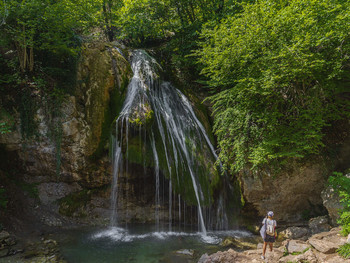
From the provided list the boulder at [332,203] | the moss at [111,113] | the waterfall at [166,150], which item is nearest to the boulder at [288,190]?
the boulder at [332,203]

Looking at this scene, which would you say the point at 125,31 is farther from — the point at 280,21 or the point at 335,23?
the point at 335,23

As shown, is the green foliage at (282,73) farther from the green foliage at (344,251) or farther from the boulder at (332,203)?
the green foliage at (344,251)

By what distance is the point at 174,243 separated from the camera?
21.3ft

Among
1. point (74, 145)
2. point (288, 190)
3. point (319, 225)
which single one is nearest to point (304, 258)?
point (319, 225)

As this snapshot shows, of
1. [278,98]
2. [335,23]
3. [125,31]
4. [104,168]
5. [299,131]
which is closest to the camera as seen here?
[335,23]

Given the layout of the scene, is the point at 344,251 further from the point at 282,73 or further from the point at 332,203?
the point at 282,73

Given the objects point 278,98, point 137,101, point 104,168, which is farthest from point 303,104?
point 104,168

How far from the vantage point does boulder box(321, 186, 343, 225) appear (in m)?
6.18

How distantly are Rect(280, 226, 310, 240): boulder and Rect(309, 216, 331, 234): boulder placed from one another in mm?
200

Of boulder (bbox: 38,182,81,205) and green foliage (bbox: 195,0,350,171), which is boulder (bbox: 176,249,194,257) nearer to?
green foliage (bbox: 195,0,350,171)

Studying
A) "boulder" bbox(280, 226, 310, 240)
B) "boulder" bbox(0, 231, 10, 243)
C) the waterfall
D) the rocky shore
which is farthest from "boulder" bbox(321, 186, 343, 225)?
"boulder" bbox(0, 231, 10, 243)

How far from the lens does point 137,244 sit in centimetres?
637

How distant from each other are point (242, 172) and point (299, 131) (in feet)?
8.16

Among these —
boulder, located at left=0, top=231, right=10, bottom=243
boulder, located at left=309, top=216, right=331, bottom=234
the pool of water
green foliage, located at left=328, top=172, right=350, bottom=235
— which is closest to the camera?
green foliage, located at left=328, top=172, right=350, bottom=235
